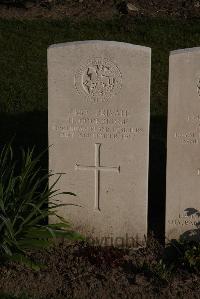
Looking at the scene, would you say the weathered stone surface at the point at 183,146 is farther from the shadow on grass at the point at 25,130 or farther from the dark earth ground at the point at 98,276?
the shadow on grass at the point at 25,130

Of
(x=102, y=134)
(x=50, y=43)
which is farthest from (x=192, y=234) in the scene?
(x=50, y=43)

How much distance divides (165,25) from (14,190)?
5.82 m

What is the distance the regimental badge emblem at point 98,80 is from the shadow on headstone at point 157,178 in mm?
1465

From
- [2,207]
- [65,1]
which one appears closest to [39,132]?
[2,207]

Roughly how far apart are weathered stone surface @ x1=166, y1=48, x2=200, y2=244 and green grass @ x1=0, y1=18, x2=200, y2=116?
2.95 m

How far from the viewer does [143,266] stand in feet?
17.8

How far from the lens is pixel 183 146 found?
18.5ft

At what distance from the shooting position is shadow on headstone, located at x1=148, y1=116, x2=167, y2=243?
20.4 feet

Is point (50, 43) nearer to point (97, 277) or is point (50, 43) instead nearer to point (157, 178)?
point (157, 178)

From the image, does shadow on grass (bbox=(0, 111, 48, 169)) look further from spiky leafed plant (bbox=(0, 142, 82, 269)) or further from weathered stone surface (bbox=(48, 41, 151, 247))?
spiky leafed plant (bbox=(0, 142, 82, 269))

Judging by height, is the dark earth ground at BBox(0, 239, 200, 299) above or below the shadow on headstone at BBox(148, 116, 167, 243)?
below

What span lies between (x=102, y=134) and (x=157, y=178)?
5.93ft

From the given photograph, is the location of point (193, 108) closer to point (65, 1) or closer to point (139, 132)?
point (139, 132)

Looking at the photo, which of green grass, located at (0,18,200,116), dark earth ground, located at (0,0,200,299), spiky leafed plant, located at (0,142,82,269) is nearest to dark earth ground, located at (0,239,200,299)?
dark earth ground, located at (0,0,200,299)
